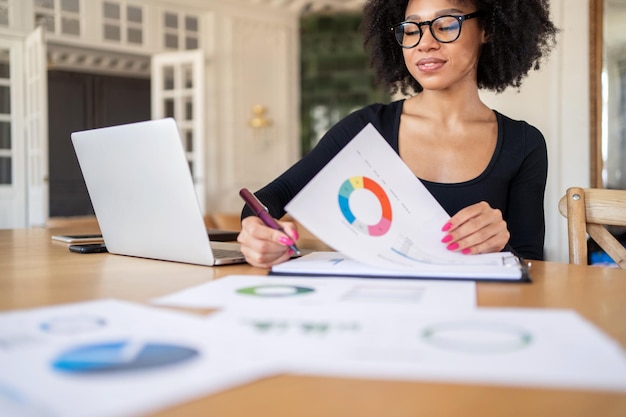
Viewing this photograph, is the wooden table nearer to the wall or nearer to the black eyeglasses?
the black eyeglasses

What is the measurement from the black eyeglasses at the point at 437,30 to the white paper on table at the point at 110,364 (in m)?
1.06

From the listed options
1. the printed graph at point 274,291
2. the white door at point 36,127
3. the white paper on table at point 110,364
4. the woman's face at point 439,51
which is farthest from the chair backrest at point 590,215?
the white door at point 36,127

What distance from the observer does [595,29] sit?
155 inches

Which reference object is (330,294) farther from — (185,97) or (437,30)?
(185,97)

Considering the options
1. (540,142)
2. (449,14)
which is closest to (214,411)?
(449,14)

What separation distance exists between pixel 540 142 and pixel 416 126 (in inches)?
12.1

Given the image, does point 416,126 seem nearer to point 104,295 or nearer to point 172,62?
point 104,295

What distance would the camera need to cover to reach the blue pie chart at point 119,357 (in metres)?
0.36

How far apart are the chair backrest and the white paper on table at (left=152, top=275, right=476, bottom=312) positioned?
705 millimetres

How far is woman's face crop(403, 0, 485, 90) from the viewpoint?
4.56 ft

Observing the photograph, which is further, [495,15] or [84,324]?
[495,15]

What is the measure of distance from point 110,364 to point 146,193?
1.94 ft

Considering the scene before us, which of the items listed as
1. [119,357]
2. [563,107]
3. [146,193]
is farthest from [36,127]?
[119,357]

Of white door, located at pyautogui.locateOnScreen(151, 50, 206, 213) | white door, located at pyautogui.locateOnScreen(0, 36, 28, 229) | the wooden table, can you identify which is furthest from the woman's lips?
white door, located at pyautogui.locateOnScreen(0, 36, 28, 229)
